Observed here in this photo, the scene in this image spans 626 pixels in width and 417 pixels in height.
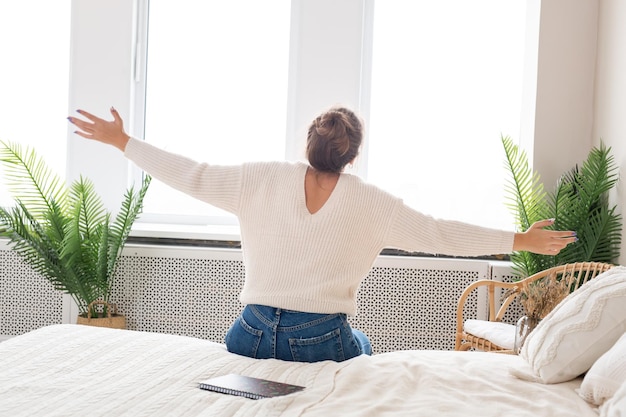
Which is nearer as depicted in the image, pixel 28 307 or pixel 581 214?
pixel 581 214

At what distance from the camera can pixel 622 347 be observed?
204cm

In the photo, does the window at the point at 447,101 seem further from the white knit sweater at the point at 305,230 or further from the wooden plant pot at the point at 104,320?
the white knit sweater at the point at 305,230

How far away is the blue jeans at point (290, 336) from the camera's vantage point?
2.46 meters

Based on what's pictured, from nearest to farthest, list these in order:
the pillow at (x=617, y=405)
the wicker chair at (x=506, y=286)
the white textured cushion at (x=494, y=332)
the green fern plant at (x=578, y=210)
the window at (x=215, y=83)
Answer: the pillow at (x=617, y=405), the white textured cushion at (x=494, y=332), the wicker chair at (x=506, y=286), the green fern plant at (x=578, y=210), the window at (x=215, y=83)

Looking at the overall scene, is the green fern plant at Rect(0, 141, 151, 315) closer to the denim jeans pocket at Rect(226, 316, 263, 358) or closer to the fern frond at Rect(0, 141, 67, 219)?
the fern frond at Rect(0, 141, 67, 219)

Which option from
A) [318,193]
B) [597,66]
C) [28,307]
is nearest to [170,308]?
[28,307]

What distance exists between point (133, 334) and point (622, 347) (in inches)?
60.9

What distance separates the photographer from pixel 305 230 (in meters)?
→ 2.48

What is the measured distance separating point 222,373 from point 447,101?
10.3 ft

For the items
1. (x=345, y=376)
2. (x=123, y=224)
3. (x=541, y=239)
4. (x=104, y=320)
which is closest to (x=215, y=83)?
(x=123, y=224)

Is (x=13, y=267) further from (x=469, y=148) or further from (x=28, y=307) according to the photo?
(x=469, y=148)

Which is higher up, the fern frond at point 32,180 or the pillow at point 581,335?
the fern frond at point 32,180

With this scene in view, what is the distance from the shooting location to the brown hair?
2.57m

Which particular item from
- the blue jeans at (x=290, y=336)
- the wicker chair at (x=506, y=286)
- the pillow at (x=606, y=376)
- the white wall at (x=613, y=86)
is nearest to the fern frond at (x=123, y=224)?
the wicker chair at (x=506, y=286)
